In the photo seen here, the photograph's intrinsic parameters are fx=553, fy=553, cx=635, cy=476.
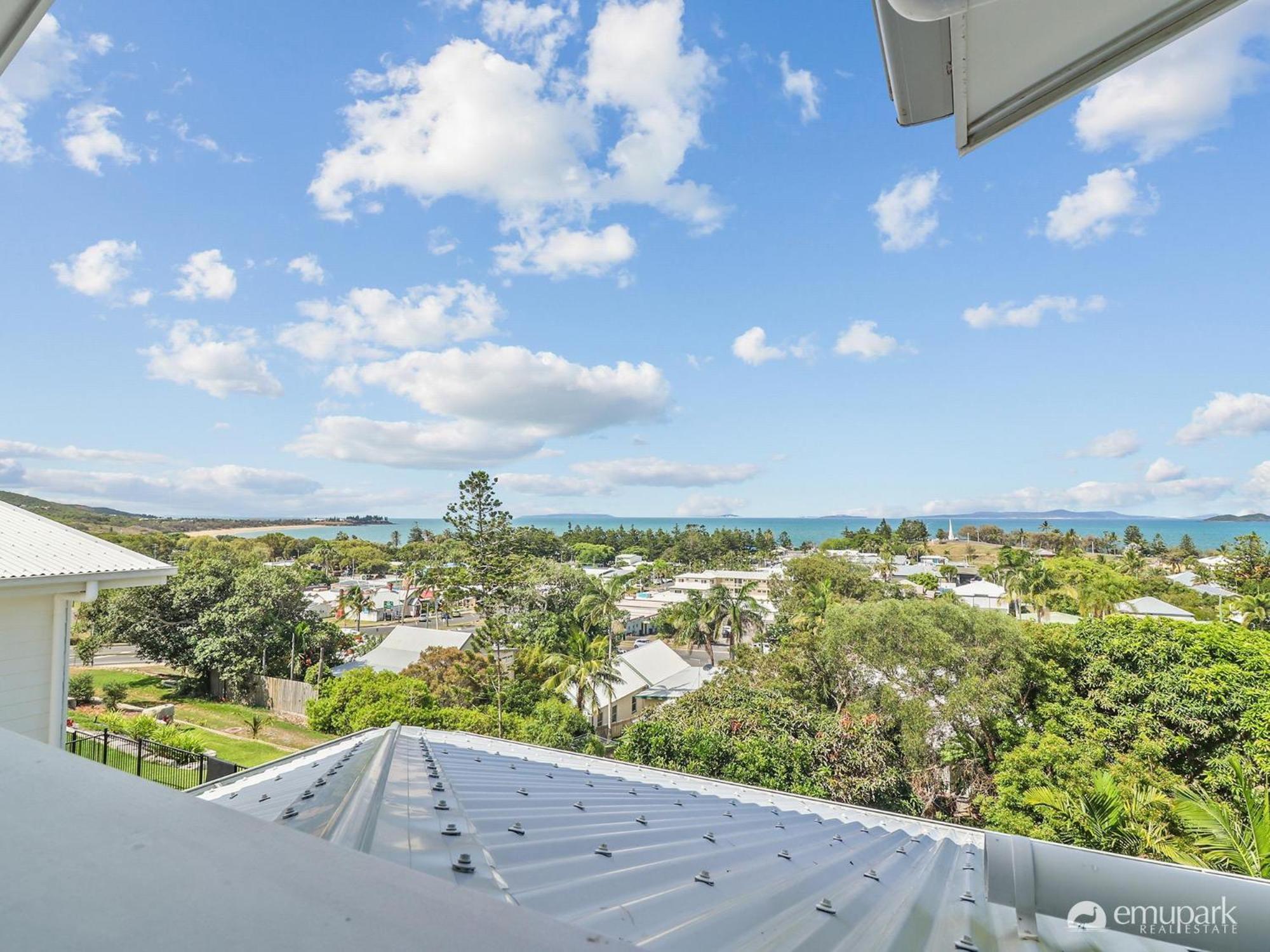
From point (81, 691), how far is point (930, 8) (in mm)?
18632

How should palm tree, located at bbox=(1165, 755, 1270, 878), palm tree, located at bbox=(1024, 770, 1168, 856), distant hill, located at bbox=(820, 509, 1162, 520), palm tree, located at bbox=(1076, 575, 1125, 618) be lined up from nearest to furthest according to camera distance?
palm tree, located at bbox=(1165, 755, 1270, 878) → palm tree, located at bbox=(1024, 770, 1168, 856) → palm tree, located at bbox=(1076, 575, 1125, 618) → distant hill, located at bbox=(820, 509, 1162, 520)

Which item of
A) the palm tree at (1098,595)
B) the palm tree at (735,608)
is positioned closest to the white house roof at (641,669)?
the palm tree at (735,608)

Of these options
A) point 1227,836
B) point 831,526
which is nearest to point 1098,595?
point 1227,836

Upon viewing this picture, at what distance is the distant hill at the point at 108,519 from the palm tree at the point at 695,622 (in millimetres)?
19096

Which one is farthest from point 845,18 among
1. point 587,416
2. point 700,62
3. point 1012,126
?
point 587,416

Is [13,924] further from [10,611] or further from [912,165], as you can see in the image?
[912,165]

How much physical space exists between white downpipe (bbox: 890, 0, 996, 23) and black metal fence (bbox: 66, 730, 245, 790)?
7.10 m

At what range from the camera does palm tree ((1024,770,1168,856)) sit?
615 cm

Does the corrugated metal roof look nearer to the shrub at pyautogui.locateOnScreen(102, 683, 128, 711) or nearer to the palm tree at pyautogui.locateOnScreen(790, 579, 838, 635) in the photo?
the shrub at pyautogui.locateOnScreen(102, 683, 128, 711)

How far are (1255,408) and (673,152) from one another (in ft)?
180

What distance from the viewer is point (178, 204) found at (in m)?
7.94

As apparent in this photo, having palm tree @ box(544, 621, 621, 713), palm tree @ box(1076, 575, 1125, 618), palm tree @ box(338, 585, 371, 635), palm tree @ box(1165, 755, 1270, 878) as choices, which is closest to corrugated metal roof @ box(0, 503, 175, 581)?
palm tree @ box(1165, 755, 1270, 878)

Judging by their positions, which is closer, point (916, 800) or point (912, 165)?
point (912, 165)

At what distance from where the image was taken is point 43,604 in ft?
9.12
